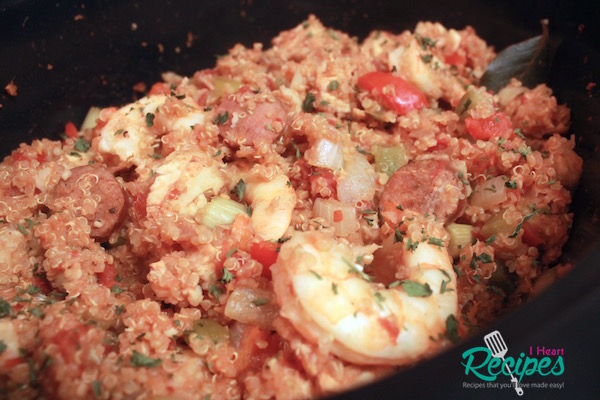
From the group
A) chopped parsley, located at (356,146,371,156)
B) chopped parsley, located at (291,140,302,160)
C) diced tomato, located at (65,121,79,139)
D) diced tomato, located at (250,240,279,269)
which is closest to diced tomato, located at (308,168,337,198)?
chopped parsley, located at (291,140,302,160)

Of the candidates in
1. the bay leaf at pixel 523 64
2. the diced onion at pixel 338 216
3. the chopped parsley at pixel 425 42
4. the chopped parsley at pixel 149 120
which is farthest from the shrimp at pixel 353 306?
the chopped parsley at pixel 425 42

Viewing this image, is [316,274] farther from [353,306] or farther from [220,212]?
[220,212]

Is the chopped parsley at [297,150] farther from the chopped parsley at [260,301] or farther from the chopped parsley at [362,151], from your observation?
the chopped parsley at [260,301]

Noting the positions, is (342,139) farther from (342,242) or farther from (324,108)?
(342,242)

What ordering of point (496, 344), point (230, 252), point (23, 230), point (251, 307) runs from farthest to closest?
point (23, 230) → point (230, 252) → point (251, 307) → point (496, 344)

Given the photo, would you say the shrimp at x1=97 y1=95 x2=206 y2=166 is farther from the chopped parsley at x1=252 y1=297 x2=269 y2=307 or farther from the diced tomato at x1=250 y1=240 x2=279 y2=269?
the chopped parsley at x1=252 y1=297 x2=269 y2=307

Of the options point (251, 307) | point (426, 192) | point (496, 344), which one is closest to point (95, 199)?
point (251, 307)

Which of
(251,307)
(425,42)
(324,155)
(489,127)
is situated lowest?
(251,307)

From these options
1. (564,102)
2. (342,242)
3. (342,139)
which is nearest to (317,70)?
(342,139)
